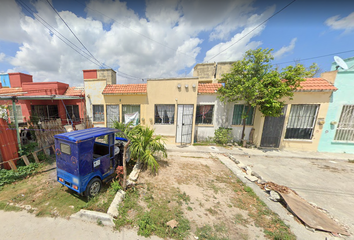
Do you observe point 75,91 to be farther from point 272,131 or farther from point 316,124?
point 316,124

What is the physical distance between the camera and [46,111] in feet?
33.6

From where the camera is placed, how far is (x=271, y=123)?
8344 millimetres

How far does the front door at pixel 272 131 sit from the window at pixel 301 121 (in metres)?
0.57

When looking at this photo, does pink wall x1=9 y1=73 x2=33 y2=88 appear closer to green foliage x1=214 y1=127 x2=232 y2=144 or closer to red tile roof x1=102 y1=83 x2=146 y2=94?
red tile roof x1=102 y1=83 x2=146 y2=94

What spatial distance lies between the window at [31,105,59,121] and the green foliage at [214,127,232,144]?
13649 mm

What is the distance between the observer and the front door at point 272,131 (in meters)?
8.29

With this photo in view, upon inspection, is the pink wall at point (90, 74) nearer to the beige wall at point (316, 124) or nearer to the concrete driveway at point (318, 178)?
the concrete driveway at point (318, 178)

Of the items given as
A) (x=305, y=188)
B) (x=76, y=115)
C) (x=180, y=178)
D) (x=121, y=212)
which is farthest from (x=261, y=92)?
(x=76, y=115)

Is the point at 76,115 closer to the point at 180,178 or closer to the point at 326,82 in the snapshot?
the point at 180,178

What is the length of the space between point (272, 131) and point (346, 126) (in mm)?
4646

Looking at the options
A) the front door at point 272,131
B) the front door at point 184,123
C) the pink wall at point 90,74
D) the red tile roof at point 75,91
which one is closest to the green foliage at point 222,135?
the front door at point 184,123

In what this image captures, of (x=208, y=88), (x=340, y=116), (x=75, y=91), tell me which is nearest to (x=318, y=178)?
(x=340, y=116)

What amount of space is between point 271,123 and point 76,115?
613 inches

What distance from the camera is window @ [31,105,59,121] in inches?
398
